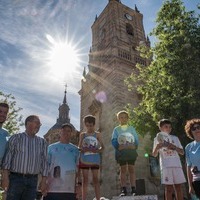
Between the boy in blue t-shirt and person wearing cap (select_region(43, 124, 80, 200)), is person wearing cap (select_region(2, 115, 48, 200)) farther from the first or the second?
the boy in blue t-shirt

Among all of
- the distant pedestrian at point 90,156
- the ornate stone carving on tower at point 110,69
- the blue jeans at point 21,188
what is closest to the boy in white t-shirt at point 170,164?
the distant pedestrian at point 90,156

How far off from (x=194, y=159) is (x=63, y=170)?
97.9 inches

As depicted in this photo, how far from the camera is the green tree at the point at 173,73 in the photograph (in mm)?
11984

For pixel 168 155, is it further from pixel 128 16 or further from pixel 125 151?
pixel 128 16

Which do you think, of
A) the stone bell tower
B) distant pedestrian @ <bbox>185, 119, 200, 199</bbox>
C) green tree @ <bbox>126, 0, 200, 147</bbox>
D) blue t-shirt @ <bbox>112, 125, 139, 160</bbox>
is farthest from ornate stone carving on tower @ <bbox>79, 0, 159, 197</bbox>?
distant pedestrian @ <bbox>185, 119, 200, 199</bbox>

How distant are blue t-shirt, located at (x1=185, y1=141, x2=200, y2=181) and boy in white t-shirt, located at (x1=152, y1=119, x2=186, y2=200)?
443 millimetres

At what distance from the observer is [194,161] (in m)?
4.80

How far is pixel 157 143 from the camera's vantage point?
5.61 meters

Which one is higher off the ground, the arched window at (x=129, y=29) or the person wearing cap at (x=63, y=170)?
the arched window at (x=129, y=29)

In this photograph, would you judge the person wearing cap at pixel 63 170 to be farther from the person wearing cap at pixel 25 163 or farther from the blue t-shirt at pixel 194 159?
the blue t-shirt at pixel 194 159

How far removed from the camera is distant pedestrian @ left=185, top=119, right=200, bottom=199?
4.62 meters

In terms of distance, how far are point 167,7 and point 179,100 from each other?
5.65m

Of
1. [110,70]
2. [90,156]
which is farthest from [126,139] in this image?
[110,70]

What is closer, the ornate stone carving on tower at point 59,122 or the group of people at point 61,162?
the group of people at point 61,162
